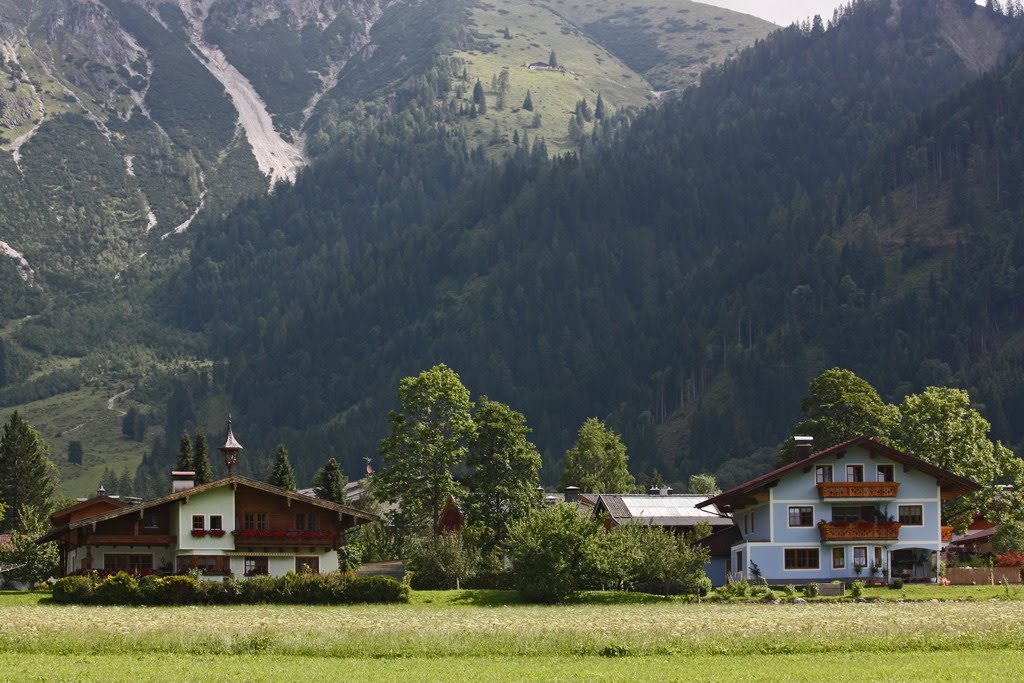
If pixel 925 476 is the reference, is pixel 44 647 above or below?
below

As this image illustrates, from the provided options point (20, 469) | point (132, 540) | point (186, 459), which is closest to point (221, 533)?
point (132, 540)

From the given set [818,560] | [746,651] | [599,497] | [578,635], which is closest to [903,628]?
[746,651]

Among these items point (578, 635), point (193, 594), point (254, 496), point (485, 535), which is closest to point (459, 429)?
point (485, 535)

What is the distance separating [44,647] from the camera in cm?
5588

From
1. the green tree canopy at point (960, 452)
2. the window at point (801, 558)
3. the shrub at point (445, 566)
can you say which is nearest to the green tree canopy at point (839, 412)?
the green tree canopy at point (960, 452)

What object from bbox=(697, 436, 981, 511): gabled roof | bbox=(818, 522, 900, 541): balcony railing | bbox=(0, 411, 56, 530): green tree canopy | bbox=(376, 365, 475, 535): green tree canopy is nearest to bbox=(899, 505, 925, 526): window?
bbox=(818, 522, 900, 541): balcony railing

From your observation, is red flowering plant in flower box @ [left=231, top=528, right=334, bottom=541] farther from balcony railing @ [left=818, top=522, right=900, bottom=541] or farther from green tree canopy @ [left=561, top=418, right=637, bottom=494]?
green tree canopy @ [left=561, top=418, right=637, bottom=494]

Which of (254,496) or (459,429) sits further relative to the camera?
(459,429)

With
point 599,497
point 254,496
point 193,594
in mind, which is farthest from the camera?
point 599,497

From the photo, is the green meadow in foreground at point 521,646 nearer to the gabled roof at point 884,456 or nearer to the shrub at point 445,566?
the shrub at point 445,566

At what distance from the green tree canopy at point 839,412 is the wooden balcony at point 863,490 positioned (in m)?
31.9

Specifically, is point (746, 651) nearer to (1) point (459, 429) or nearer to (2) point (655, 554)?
(2) point (655, 554)

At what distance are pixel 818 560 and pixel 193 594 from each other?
1754 inches

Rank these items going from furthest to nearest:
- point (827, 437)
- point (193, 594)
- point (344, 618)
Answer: point (827, 437) < point (193, 594) < point (344, 618)
